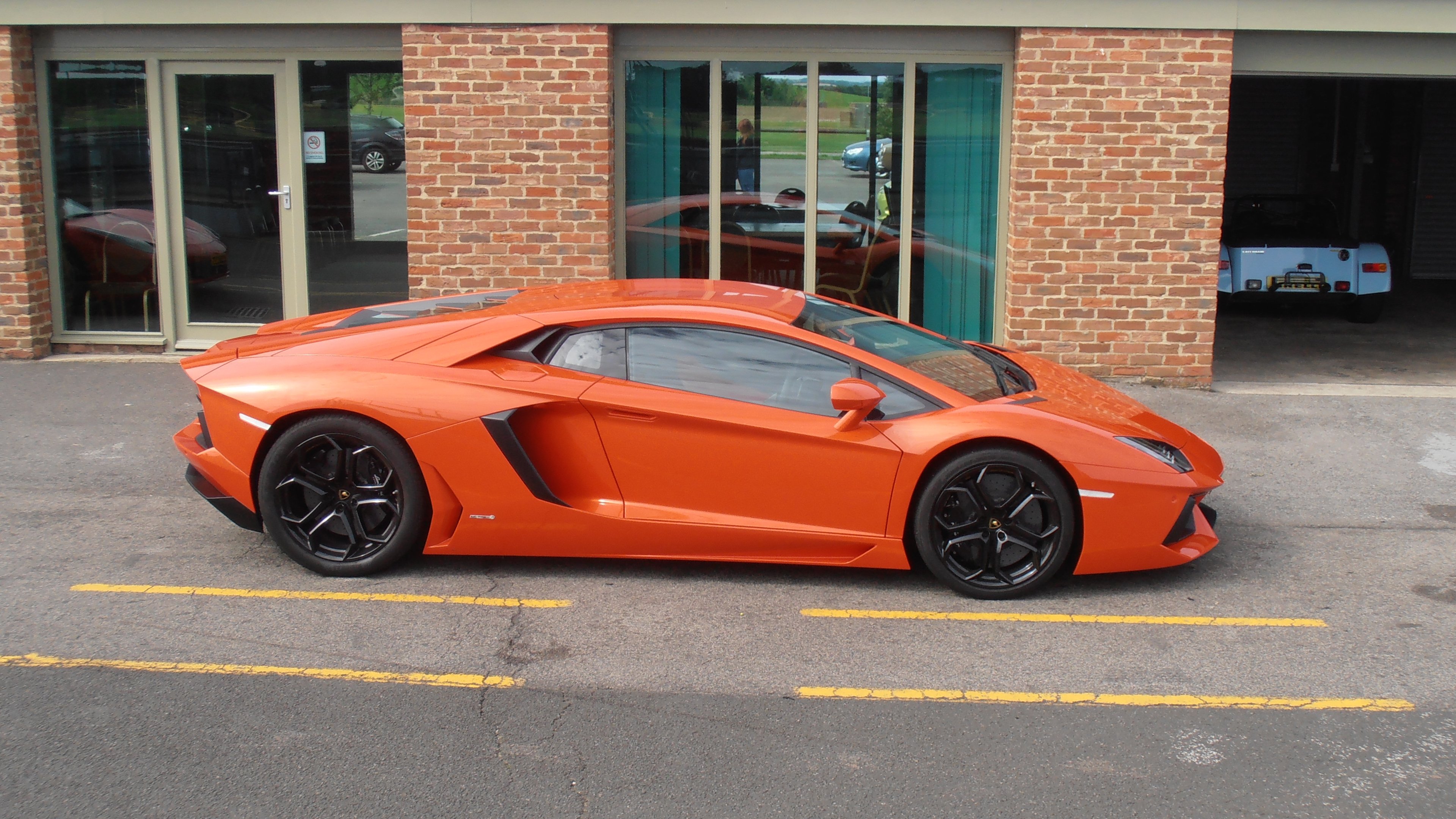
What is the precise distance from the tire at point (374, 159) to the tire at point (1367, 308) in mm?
9803

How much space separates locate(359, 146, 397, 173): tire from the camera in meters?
10.5

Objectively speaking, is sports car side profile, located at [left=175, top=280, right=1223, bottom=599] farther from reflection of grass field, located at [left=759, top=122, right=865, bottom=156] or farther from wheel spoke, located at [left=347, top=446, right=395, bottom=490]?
reflection of grass field, located at [left=759, top=122, right=865, bottom=156]

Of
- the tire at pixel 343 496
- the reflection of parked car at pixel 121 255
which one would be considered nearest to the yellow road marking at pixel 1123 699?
the tire at pixel 343 496

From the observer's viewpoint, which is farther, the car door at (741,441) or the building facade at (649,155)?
the building facade at (649,155)

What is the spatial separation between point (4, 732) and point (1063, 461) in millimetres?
3888

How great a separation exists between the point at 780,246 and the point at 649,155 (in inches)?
50.6

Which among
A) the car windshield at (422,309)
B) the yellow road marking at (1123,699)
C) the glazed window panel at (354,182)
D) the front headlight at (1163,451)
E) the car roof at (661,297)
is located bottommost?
the yellow road marking at (1123,699)

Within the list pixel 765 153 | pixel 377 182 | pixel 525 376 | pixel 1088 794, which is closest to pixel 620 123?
pixel 765 153

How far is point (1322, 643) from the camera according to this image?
4.94 meters

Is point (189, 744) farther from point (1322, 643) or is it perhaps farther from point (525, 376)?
point (1322, 643)

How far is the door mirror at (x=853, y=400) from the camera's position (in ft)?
16.8

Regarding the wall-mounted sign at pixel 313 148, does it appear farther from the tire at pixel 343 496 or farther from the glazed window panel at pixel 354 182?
the tire at pixel 343 496

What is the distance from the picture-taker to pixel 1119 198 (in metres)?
9.77

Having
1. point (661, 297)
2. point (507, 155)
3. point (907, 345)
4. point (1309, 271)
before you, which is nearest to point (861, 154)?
point (507, 155)
